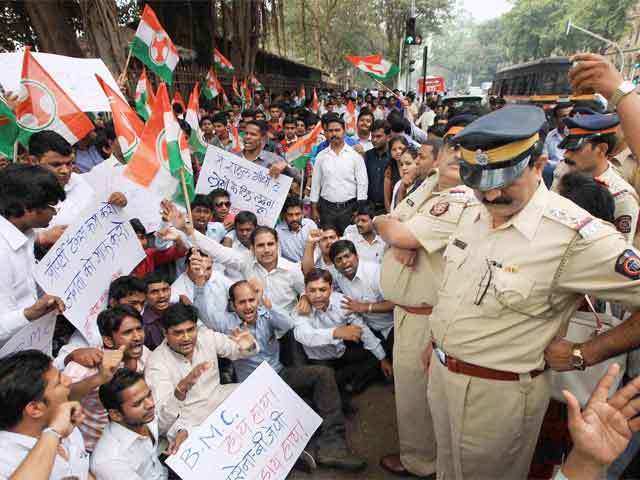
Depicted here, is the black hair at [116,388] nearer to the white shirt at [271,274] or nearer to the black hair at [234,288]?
the black hair at [234,288]

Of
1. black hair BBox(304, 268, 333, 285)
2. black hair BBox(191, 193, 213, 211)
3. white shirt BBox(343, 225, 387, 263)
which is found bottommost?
white shirt BBox(343, 225, 387, 263)

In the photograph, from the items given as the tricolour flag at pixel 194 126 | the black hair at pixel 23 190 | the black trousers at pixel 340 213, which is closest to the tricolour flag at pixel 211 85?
the tricolour flag at pixel 194 126

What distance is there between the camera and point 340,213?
5.13 metres

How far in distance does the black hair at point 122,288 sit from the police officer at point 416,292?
1572mm

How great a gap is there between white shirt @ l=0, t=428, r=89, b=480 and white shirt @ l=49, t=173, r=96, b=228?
164 cm

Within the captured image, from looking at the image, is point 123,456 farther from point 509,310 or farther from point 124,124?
point 124,124

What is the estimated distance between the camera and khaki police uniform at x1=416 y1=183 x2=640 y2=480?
1497 millimetres

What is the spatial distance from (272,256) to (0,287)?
1.81 meters

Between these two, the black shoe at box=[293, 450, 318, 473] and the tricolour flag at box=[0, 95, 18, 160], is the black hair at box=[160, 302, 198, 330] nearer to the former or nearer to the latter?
the black shoe at box=[293, 450, 318, 473]

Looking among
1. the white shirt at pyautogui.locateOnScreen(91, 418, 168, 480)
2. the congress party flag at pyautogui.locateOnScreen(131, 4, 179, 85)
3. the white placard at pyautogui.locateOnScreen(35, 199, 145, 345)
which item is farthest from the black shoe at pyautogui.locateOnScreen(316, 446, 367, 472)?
the congress party flag at pyautogui.locateOnScreen(131, 4, 179, 85)

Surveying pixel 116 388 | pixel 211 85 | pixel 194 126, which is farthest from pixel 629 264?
pixel 211 85

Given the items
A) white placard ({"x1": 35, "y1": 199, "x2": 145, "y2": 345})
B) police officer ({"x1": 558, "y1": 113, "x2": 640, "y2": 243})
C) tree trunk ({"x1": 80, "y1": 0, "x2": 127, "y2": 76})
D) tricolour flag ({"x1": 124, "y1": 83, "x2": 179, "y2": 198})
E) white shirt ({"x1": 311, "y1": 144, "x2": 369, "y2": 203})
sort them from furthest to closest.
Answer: tree trunk ({"x1": 80, "y1": 0, "x2": 127, "y2": 76}) < white shirt ({"x1": 311, "y1": 144, "x2": 369, "y2": 203}) < tricolour flag ({"x1": 124, "y1": 83, "x2": 179, "y2": 198}) < police officer ({"x1": 558, "y1": 113, "x2": 640, "y2": 243}) < white placard ({"x1": 35, "y1": 199, "x2": 145, "y2": 345})

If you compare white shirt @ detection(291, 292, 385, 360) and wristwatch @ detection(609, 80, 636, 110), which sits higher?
wristwatch @ detection(609, 80, 636, 110)

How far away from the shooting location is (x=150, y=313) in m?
3.12
